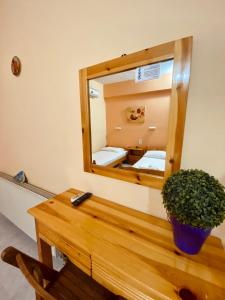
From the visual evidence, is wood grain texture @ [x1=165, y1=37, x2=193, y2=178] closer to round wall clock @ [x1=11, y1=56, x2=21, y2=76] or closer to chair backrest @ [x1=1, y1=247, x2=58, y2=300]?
chair backrest @ [x1=1, y1=247, x2=58, y2=300]

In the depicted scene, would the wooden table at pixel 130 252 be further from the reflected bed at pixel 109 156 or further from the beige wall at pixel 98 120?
the beige wall at pixel 98 120

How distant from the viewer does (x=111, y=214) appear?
862mm

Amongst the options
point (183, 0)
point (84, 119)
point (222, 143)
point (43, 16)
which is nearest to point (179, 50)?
point (183, 0)

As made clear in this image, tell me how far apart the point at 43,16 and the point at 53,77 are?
44cm

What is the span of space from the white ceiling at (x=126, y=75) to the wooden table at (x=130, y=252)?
2.51 ft

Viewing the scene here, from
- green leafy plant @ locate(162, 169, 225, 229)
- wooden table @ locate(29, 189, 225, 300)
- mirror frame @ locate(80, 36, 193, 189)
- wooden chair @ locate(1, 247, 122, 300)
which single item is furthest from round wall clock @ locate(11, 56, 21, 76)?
green leafy plant @ locate(162, 169, 225, 229)

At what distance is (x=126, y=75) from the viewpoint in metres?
0.84

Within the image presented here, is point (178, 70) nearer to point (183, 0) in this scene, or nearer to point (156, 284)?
point (183, 0)

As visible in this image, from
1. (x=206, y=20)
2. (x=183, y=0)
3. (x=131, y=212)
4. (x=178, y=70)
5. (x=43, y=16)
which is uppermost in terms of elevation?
(x=43, y=16)

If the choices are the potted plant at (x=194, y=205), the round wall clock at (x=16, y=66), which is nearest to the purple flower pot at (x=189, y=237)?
the potted plant at (x=194, y=205)

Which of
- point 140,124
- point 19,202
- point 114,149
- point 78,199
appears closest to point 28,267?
point 78,199

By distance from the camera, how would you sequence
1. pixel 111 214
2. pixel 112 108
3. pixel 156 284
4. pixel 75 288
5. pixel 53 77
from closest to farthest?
pixel 156 284 < pixel 75 288 < pixel 111 214 < pixel 112 108 < pixel 53 77

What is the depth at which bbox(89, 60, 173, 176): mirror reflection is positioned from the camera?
30.1 inches

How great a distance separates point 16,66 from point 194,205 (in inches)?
67.2
